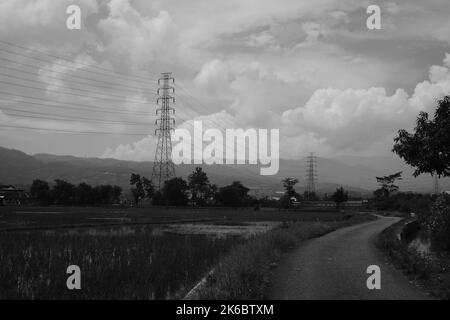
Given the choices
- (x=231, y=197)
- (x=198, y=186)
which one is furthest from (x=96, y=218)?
(x=198, y=186)

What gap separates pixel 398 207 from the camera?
102m

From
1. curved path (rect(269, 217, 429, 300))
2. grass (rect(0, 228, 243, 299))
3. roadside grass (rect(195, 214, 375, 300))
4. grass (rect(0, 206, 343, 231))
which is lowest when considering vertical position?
grass (rect(0, 206, 343, 231))

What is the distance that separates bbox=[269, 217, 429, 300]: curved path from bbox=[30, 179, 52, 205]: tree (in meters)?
103

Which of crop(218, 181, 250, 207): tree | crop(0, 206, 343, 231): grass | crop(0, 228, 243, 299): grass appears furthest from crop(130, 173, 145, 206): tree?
crop(0, 228, 243, 299): grass

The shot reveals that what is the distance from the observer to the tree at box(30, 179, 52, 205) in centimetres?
11606

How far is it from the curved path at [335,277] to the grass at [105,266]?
3.08m

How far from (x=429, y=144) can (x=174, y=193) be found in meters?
90.5

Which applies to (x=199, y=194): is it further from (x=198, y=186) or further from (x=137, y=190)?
(x=137, y=190)

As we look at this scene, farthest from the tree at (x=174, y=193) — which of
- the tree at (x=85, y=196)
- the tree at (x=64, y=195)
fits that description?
the tree at (x=64, y=195)

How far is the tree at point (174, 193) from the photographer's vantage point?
11088 centimetres

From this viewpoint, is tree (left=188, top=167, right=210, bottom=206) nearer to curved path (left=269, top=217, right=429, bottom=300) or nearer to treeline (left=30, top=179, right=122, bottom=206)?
treeline (left=30, top=179, right=122, bottom=206)
